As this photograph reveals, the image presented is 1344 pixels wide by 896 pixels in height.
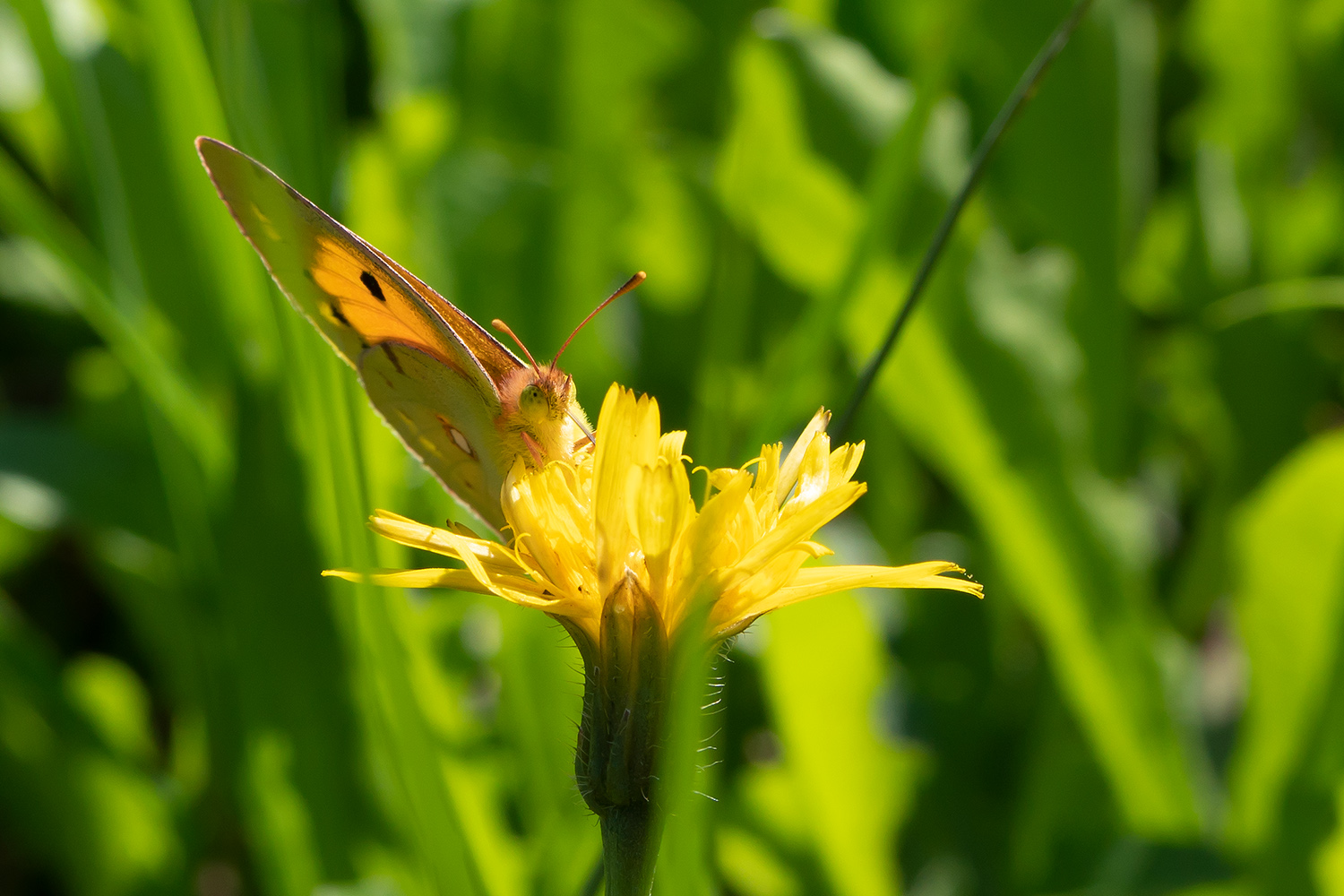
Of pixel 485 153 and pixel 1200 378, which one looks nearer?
pixel 485 153

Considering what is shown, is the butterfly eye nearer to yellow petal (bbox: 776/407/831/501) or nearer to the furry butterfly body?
the furry butterfly body

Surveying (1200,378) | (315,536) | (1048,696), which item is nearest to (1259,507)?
(1048,696)

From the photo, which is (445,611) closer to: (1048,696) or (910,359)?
(910,359)

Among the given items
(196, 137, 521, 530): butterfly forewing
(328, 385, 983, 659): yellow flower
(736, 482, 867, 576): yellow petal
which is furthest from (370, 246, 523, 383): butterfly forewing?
(736, 482, 867, 576): yellow petal

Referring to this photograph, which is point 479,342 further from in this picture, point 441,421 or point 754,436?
point 754,436

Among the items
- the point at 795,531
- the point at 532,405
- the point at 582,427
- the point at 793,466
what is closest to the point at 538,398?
the point at 532,405

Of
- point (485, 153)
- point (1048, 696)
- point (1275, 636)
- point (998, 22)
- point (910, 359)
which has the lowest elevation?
point (1048, 696)

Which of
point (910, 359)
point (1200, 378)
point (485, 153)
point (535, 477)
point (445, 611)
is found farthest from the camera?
point (1200, 378)
